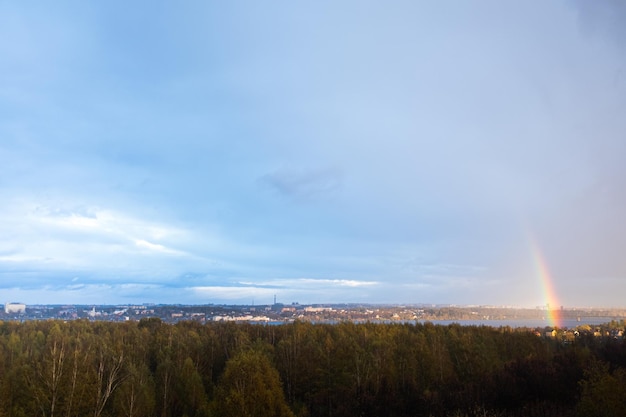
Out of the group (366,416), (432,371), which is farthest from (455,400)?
(432,371)

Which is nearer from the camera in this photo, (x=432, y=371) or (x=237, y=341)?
(x=432, y=371)

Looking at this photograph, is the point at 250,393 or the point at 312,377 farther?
the point at 312,377

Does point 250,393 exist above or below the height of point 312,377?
above

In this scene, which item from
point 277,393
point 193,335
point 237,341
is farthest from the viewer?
point 193,335

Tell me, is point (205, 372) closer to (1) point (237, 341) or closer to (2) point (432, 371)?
(1) point (237, 341)

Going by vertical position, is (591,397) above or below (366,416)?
above

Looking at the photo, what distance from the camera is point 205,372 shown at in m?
62.0

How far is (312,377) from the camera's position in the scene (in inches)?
2292

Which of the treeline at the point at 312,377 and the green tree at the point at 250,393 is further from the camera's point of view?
the treeline at the point at 312,377

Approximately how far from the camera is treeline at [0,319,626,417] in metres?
37.5

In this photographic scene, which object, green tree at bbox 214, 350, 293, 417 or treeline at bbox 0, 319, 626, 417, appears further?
treeline at bbox 0, 319, 626, 417

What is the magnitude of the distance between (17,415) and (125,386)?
29.4 feet

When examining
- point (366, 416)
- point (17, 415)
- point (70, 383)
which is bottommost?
point (366, 416)

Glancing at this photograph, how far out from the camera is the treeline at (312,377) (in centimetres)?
3750
